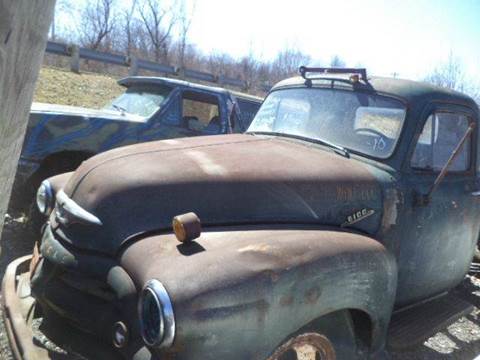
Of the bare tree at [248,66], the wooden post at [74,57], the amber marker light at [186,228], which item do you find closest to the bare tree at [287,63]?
the bare tree at [248,66]

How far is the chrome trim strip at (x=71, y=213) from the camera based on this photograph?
2.43 m

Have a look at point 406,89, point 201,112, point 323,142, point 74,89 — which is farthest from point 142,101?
point 74,89

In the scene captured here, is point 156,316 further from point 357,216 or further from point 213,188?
point 357,216

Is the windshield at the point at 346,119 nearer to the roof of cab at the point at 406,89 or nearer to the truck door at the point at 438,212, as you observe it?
the roof of cab at the point at 406,89

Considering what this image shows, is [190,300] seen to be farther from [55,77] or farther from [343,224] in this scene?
[55,77]

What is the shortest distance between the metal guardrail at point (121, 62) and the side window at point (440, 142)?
1409 centimetres

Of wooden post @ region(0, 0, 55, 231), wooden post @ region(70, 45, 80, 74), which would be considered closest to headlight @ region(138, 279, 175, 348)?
wooden post @ region(0, 0, 55, 231)

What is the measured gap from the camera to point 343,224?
2852 mm

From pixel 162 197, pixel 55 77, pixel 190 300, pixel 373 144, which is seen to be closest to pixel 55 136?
pixel 162 197

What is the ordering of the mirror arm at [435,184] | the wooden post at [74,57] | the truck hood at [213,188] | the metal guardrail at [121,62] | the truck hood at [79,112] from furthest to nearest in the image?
the wooden post at [74,57] → the metal guardrail at [121,62] → the truck hood at [79,112] → the mirror arm at [435,184] → the truck hood at [213,188]

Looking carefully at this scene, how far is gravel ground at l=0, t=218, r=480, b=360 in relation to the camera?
3635 mm

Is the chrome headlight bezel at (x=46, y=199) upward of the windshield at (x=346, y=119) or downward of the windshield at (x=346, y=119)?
downward

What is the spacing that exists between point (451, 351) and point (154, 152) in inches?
115

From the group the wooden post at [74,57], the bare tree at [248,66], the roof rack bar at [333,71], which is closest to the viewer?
the roof rack bar at [333,71]
